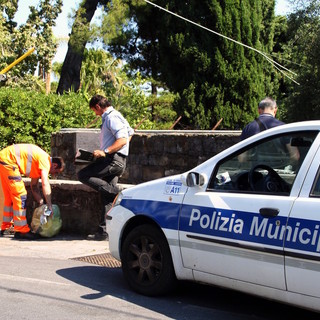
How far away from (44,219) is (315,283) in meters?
4.79

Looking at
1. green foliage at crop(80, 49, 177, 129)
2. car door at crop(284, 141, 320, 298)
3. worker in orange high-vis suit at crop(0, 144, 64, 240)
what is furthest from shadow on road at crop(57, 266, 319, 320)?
green foliage at crop(80, 49, 177, 129)

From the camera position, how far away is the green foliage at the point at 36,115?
1355 cm

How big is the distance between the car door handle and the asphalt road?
1.01 meters

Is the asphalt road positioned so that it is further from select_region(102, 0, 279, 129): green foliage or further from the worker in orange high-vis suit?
select_region(102, 0, 279, 129): green foliage

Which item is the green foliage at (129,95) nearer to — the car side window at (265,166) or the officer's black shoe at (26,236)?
the officer's black shoe at (26,236)

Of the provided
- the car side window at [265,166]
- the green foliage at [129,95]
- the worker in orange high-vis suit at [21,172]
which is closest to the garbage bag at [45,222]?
the worker in orange high-vis suit at [21,172]

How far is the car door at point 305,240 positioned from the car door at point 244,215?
0.20ft

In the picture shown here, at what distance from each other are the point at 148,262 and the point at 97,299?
574 mm

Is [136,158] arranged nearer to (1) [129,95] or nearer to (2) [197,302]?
(2) [197,302]

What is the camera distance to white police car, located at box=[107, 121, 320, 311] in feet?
14.0

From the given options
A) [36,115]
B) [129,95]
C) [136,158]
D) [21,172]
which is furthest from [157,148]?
[129,95]

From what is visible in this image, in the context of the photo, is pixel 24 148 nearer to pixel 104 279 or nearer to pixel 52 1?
pixel 104 279

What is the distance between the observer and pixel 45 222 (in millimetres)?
Answer: 8109

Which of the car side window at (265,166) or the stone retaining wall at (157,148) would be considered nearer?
the car side window at (265,166)
